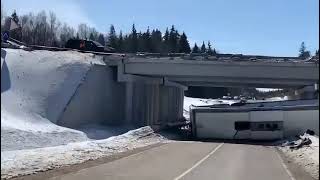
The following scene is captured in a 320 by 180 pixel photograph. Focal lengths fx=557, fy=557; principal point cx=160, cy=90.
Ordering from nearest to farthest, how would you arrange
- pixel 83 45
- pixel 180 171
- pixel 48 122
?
pixel 180 171 < pixel 48 122 < pixel 83 45

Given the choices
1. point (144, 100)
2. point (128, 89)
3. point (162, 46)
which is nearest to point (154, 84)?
point (144, 100)

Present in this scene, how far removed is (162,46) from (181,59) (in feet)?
28.6

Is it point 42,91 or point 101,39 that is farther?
point 101,39

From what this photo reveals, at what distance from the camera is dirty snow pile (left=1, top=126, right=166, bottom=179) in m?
21.2

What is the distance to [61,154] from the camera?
92.3 ft

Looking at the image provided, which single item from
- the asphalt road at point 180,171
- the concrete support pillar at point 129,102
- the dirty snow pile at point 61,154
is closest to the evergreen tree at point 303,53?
the dirty snow pile at point 61,154

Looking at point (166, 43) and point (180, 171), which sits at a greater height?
point (166, 43)

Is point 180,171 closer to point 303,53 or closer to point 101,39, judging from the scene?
point 303,53

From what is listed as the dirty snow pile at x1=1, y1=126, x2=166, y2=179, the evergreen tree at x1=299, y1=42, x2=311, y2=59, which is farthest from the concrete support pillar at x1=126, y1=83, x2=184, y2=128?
the evergreen tree at x1=299, y1=42, x2=311, y2=59

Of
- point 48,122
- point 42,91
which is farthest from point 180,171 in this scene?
point 42,91

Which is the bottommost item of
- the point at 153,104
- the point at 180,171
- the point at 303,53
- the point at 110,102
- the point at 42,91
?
the point at 153,104

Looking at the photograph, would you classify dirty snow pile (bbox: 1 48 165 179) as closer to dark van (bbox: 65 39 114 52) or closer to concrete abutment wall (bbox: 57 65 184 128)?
concrete abutment wall (bbox: 57 65 184 128)

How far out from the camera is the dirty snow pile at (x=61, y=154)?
21.2 meters

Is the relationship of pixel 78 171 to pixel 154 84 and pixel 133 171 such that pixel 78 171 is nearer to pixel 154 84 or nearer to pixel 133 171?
pixel 133 171
